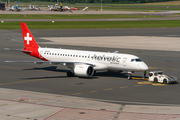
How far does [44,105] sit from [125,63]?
719 inches

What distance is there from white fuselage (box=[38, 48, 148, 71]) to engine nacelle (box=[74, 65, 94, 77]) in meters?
1.26

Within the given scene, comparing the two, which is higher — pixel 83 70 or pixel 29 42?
pixel 29 42

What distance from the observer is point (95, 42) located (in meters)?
98.1

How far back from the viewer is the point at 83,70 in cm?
4741

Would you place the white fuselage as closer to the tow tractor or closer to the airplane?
the airplane

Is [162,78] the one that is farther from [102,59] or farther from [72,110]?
[72,110]

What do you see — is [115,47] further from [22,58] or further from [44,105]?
[44,105]

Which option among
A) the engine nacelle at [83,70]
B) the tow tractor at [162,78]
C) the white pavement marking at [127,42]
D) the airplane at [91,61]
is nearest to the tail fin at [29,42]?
the airplane at [91,61]

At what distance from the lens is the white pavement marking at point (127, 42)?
89.5m

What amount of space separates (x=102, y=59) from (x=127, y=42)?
167 feet

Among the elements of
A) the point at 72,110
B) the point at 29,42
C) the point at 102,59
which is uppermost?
the point at 29,42

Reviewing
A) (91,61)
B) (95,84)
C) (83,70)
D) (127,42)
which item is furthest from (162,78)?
(127,42)

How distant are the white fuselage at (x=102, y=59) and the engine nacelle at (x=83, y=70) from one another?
49.7 inches

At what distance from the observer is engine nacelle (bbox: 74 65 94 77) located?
47312 mm
